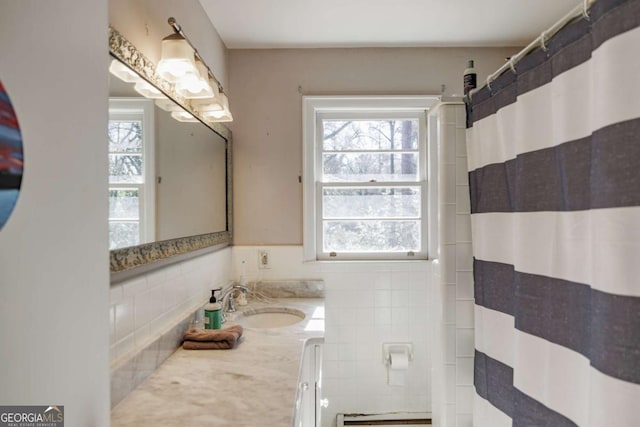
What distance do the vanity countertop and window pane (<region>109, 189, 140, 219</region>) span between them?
549 millimetres

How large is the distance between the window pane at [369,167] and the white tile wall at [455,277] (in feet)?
3.10

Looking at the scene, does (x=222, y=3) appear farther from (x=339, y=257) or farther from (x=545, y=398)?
(x=545, y=398)

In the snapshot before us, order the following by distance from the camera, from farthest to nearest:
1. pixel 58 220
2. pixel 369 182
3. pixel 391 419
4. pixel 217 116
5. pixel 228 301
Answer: pixel 369 182, pixel 391 419, pixel 228 301, pixel 217 116, pixel 58 220

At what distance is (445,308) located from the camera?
146 centimetres

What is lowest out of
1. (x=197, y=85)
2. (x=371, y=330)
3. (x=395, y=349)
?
(x=395, y=349)

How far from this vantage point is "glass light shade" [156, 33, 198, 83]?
130cm

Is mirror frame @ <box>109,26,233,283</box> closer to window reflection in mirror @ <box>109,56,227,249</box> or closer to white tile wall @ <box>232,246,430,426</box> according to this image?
window reflection in mirror @ <box>109,56,227,249</box>

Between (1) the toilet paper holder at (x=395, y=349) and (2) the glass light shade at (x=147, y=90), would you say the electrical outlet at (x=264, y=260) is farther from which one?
(2) the glass light shade at (x=147, y=90)

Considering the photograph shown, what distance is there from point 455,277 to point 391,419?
139cm

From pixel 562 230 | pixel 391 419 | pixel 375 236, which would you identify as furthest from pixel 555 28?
pixel 391 419

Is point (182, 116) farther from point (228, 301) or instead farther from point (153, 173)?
point (228, 301)

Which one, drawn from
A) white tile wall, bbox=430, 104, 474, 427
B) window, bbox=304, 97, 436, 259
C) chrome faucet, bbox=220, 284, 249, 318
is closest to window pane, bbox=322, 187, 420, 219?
window, bbox=304, 97, 436, 259

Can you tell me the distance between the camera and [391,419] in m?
2.30

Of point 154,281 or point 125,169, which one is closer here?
point 125,169
